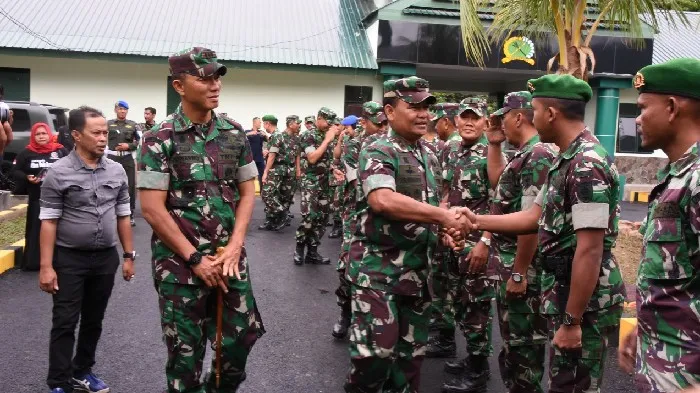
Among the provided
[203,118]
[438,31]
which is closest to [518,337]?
[203,118]

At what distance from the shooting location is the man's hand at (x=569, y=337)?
3.09 meters

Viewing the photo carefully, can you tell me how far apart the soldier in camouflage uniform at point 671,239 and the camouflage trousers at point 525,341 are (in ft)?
4.93

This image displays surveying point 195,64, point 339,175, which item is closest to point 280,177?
point 339,175

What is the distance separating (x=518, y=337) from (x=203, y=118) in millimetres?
2292

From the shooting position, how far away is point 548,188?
10.9 ft

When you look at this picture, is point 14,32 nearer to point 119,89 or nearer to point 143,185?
point 119,89

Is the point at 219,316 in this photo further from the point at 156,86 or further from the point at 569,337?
the point at 156,86

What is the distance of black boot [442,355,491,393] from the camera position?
4.77 meters

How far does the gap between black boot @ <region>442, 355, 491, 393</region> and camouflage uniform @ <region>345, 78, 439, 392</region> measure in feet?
3.31

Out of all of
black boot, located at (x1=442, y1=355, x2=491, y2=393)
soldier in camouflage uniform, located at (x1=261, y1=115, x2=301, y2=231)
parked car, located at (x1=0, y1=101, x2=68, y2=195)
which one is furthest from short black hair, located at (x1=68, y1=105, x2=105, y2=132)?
parked car, located at (x1=0, y1=101, x2=68, y2=195)

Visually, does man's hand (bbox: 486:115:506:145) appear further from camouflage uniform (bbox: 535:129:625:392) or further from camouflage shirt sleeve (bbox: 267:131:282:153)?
camouflage shirt sleeve (bbox: 267:131:282:153)

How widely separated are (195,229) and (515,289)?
1.92m

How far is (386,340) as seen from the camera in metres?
3.65

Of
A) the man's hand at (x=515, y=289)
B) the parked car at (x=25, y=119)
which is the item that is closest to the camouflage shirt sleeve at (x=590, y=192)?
the man's hand at (x=515, y=289)
